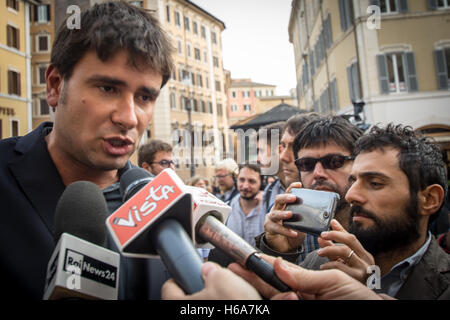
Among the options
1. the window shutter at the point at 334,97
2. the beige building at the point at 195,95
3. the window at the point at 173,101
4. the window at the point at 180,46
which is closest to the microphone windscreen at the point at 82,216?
the window shutter at the point at 334,97

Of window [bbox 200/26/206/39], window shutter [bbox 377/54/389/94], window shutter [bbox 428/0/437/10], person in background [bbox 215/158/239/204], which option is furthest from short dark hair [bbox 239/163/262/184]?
window [bbox 200/26/206/39]

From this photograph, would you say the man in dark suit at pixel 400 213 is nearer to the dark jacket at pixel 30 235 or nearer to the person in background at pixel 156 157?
the dark jacket at pixel 30 235

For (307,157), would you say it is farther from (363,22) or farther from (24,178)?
(363,22)

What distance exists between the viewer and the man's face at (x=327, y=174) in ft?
6.68

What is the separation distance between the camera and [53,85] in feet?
4.62

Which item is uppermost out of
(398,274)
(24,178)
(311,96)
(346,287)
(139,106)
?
(311,96)

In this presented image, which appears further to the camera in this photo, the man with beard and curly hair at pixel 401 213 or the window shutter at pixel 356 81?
the window shutter at pixel 356 81

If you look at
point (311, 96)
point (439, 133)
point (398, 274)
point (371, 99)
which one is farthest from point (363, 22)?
point (398, 274)

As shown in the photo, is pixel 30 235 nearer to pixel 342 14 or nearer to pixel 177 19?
pixel 342 14

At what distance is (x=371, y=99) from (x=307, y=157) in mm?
9845

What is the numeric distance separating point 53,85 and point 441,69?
Answer: 12.6 meters

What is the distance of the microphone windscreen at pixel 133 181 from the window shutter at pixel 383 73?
11.4 m
